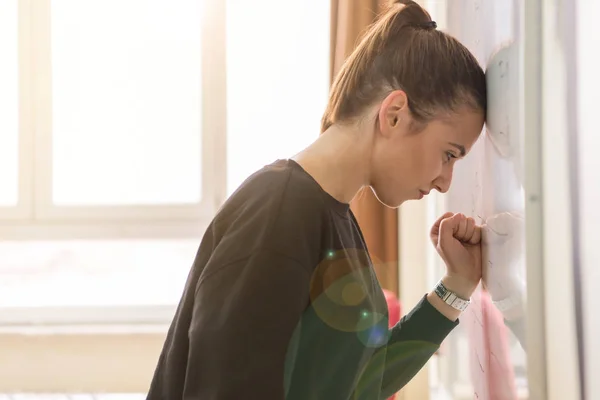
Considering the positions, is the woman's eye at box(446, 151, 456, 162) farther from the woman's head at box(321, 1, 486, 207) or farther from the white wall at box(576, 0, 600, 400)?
the white wall at box(576, 0, 600, 400)

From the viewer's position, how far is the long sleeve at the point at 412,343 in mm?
1098

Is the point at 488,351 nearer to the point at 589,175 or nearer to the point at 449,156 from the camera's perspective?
the point at 449,156

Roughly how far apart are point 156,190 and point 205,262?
164 cm

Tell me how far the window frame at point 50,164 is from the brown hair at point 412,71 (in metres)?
1.46

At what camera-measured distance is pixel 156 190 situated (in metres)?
2.43

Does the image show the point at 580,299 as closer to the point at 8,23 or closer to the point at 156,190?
the point at 156,190

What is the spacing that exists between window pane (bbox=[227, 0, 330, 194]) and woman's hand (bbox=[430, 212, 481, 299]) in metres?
1.33

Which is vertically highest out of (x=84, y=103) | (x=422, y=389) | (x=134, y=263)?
(x=84, y=103)

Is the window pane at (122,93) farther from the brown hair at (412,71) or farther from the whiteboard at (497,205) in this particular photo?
the brown hair at (412,71)

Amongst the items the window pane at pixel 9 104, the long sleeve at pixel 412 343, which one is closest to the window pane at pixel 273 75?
the window pane at pixel 9 104

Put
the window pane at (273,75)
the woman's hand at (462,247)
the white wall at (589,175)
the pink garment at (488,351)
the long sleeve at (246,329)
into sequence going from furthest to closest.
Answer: the window pane at (273,75) → the woman's hand at (462,247) → the pink garment at (488,351) → the long sleeve at (246,329) → the white wall at (589,175)

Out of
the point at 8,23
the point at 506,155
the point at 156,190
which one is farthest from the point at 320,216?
the point at 8,23

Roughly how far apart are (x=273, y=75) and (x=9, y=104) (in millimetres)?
1006

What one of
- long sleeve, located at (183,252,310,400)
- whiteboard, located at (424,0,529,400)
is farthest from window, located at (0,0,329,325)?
long sleeve, located at (183,252,310,400)
